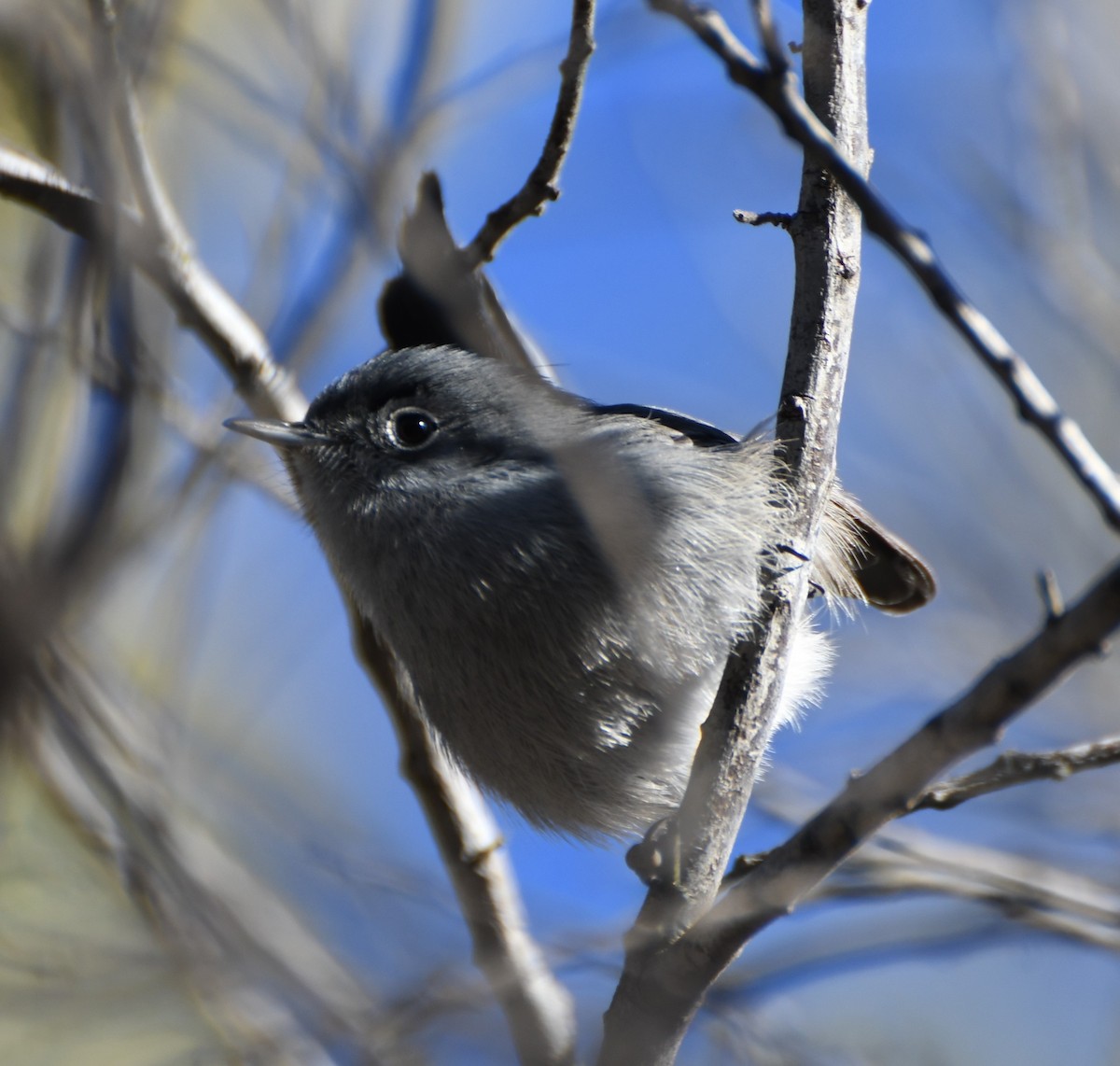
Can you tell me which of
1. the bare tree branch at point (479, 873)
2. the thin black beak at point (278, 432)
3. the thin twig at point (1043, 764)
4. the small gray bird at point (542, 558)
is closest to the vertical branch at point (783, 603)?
the small gray bird at point (542, 558)

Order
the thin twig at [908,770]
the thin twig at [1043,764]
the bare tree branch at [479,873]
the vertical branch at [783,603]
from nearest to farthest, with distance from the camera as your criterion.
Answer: the thin twig at [908,770]
the thin twig at [1043,764]
the vertical branch at [783,603]
the bare tree branch at [479,873]

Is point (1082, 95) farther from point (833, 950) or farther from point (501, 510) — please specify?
point (833, 950)

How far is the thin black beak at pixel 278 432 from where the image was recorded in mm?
2869

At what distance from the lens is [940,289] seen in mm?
1506

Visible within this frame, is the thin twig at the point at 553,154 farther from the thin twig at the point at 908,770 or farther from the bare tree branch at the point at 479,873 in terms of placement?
the thin twig at the point at 908,770

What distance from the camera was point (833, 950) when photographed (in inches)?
107

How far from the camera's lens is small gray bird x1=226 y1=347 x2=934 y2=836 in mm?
2646

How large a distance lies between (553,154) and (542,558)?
0.88 meters

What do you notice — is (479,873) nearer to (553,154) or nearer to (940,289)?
(553,154)

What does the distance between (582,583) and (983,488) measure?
91.4 inches

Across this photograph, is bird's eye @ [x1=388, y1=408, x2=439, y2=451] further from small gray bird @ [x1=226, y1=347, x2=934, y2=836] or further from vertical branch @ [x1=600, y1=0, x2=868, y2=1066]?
vertical branch @ [x1=600, y1=0, x2=868, y2=1066]

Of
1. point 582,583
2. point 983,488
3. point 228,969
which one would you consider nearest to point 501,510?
point 582,583

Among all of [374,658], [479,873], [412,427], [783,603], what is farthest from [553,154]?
[479,873]

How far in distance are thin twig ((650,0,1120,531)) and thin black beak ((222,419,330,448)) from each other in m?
1.67
